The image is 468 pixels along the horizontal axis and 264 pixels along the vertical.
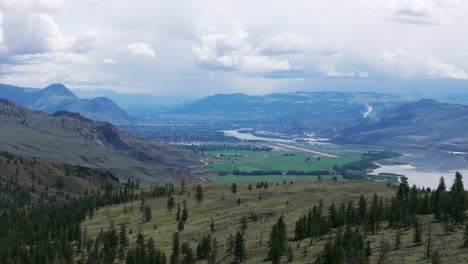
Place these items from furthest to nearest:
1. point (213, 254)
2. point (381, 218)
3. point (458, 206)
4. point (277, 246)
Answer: point (381, 218)
point (213, 254)
point (458, 206)
point (277, 246)

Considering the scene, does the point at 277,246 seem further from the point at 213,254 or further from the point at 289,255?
the point at 213,254

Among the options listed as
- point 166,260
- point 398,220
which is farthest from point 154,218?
point 398,220

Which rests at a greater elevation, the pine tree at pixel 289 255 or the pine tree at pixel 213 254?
the pine tree at pixel 289 255

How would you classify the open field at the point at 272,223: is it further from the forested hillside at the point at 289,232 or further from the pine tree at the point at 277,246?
the pine tree at the point at 277,246

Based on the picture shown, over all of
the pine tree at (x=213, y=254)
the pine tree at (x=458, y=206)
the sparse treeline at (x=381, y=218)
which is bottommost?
the pine tree at (x=213, y=254)

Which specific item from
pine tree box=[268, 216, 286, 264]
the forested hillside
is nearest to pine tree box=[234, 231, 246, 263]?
the forested hillside

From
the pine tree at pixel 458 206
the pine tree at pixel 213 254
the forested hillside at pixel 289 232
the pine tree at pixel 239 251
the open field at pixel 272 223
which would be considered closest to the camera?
the open field at pixel 272 223

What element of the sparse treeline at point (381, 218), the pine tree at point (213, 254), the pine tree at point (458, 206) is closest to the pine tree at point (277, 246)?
the sparse treeline at point (381, 218)

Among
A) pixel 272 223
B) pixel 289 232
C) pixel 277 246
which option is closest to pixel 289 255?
pixel 277 246

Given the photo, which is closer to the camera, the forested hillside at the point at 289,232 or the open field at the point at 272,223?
the open field at the point at 272,223

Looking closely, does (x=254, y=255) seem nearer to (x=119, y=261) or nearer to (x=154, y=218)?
(x=119, y=261)

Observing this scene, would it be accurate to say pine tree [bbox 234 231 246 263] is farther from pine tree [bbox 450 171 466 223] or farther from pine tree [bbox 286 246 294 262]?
pine tree [bbox 450 171 466 223]
